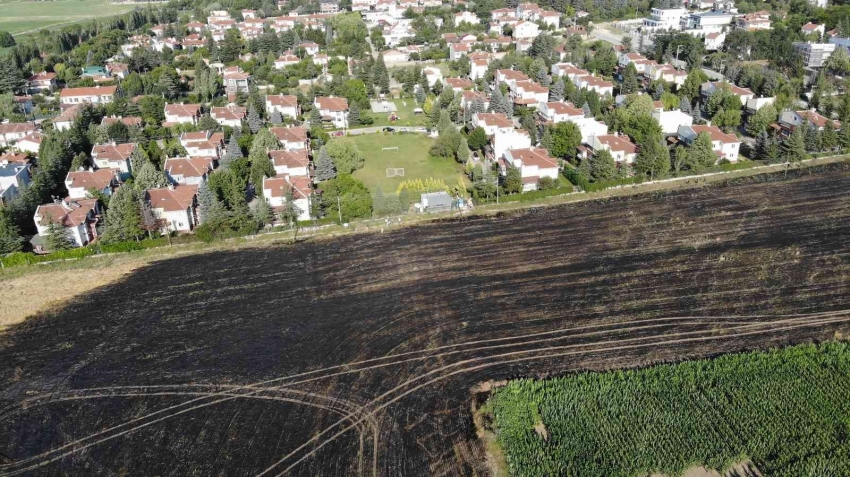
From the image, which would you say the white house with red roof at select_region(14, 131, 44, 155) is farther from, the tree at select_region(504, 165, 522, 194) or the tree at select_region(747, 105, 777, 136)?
the tree at select_region(747, 105, 777, 136)

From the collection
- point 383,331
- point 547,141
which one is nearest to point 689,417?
point 383,331

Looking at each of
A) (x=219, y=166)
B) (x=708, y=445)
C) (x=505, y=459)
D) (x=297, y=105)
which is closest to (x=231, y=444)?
(x=505, y=459)

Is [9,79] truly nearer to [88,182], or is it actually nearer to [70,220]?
[88,182]

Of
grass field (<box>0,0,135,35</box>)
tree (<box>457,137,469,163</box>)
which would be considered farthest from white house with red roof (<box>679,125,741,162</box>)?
grass field (<box>0,0,135,35</box>)

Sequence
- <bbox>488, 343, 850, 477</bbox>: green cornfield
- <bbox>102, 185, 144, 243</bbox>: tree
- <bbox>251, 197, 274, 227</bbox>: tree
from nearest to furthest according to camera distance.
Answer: <bbox>488, 343, 850, 477</bbox>: green cornfield, <bbox>102, 185, 144, 243</bbox>: tree, <bbox>251, 197, 274, 227</bbox>: tree

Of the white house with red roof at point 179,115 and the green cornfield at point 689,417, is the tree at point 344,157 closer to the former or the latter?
the white house with red roof at point 179,115

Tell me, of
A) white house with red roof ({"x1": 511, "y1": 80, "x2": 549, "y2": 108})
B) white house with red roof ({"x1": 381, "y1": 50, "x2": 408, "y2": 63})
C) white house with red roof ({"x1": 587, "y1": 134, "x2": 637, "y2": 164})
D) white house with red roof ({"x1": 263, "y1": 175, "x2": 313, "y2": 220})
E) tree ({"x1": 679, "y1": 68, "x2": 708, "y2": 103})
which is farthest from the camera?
white house with red roof ({"x1": 381, "y1": 50, "x2": 408, "y2": 63})

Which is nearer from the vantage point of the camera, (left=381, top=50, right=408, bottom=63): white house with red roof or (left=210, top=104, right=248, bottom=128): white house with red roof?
(left=210, top=104, right=248, bottom=128): white house with red roof
